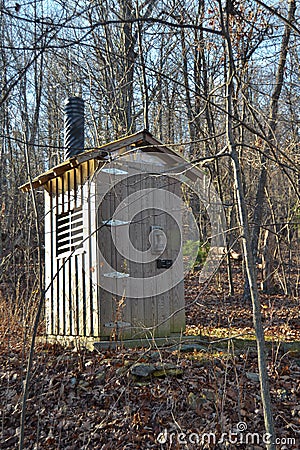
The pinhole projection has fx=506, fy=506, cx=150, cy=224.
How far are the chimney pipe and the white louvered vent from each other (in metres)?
0.89

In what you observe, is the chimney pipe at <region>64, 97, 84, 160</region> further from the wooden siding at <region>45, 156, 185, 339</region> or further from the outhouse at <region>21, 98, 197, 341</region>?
the wooden siding at <region>45, 156, 185, 339</region>

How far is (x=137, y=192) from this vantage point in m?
6.81

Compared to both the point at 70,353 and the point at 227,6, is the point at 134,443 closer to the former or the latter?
the point at 70,353

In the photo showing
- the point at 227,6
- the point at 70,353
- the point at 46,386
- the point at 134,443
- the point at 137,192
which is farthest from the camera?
the point at 137,192

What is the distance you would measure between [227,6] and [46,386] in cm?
433

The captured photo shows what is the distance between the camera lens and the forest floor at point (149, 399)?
4.45 meters

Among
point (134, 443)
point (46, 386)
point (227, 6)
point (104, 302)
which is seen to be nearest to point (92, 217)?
point (104, 302)

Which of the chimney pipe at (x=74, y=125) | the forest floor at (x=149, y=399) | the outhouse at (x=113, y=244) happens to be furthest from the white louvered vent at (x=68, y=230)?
→ the forest floor at (x=149, y=399)

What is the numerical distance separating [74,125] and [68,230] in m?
1.56

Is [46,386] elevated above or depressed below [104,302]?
below

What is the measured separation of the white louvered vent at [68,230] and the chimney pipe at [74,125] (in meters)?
0.89

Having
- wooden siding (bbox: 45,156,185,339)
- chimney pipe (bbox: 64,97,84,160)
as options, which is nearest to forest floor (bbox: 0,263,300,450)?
wooden siding (bbox: 45,156,185,339)

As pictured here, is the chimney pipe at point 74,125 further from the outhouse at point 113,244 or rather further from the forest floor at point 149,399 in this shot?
the forest floor at point 149,399

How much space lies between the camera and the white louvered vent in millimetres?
6773
